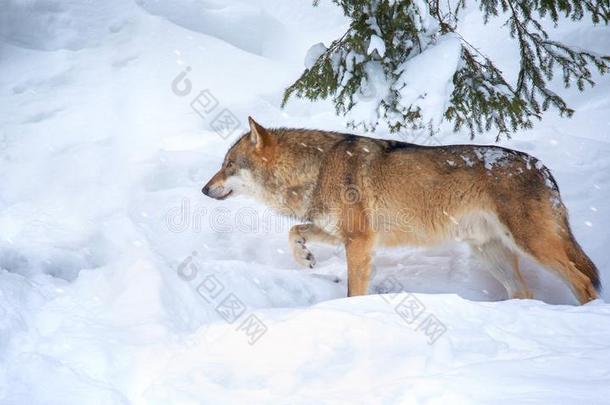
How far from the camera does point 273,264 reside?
6.52m

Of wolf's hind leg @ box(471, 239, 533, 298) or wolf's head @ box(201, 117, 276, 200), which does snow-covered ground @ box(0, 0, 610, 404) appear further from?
wolf's head @ box(201, 117, 276, 200)

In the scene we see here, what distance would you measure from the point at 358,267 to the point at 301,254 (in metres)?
0.64

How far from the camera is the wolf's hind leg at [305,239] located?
19.4 ft

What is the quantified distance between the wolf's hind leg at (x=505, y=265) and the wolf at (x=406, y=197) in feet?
0.03

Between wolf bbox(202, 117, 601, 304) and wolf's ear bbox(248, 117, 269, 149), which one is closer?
wolf bbox(202, 117, 601, 304)

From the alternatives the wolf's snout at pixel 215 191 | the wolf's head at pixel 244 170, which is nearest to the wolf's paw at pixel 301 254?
the wolf's head at pixel 244 170

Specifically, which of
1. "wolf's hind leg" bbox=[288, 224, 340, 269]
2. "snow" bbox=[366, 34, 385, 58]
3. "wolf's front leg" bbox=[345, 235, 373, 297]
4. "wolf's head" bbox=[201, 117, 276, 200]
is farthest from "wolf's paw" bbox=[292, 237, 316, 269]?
"snow" bbox=[366, 34, 385, 58]

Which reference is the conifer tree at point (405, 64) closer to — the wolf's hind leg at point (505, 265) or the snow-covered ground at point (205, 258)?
the snow-covered ground at point (205, 258)

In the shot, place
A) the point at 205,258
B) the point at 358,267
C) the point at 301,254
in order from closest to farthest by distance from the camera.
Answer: the point at 358,267
the point at 301,254
the point at 205,258

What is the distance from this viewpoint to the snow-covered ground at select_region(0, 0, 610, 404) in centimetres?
326

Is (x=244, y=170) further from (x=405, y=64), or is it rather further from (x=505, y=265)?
(x=505, y=265)

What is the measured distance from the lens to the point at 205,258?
6332 mm

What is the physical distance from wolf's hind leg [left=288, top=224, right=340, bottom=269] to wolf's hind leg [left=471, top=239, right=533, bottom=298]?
59.4 inches

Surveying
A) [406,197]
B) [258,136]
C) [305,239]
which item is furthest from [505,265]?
[258,136]
